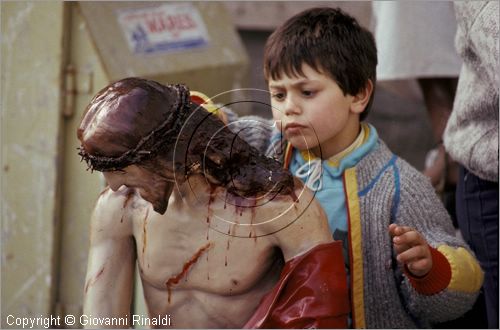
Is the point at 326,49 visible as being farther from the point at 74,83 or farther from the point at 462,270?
the point at 74,83

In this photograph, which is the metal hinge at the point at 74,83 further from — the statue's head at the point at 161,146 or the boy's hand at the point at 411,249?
the boy's hand at the point at 411,249

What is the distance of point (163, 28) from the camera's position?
3.51 m

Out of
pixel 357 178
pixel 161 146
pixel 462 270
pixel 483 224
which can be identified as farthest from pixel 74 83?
pixel 462 270

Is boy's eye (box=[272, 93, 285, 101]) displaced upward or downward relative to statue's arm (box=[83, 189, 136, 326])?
upward

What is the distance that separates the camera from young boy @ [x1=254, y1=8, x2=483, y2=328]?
7.52 feet

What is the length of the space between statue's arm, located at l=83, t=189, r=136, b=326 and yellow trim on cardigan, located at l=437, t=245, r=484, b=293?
0.81m

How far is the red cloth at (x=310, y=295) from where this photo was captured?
2.03m

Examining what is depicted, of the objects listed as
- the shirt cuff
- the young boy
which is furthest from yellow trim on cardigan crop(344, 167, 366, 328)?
the shirt cuff

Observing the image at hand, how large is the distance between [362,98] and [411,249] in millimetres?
483

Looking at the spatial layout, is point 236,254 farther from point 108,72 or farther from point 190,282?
point 108,72

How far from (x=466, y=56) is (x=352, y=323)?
2.81ft

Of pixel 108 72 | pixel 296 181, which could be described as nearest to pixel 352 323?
pixel 296 181

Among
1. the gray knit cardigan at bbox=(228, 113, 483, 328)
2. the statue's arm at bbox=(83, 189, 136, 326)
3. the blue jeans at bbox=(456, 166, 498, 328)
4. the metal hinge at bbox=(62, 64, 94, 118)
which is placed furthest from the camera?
the metal hinge at bbox=(62, 64, 94, 118)

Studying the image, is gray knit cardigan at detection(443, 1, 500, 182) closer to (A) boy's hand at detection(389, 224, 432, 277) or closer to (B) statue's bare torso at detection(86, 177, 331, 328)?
(A) boy's hand at detection(389, 224, 432, 277)
